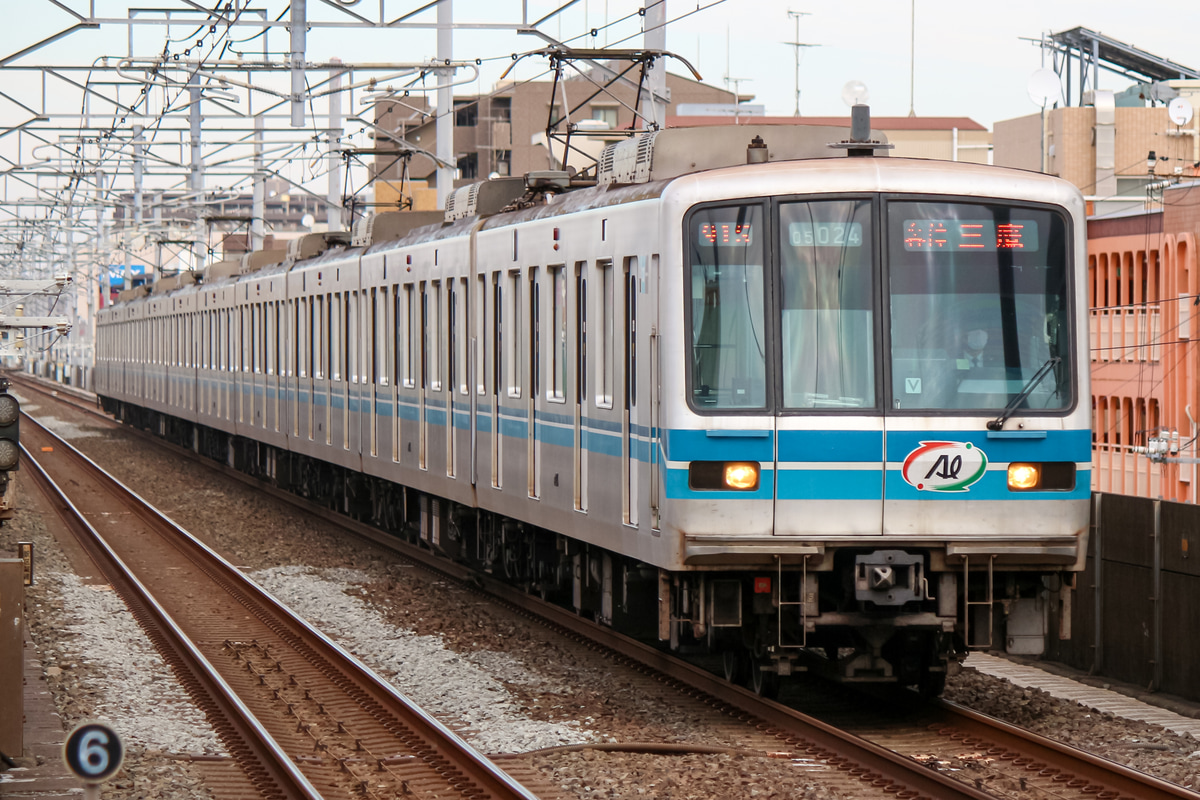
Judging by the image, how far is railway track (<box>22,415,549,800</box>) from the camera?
837 centimetres

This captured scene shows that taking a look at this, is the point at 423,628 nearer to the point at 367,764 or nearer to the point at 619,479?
the point at 619,479

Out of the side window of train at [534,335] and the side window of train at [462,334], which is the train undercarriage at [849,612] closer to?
the side window of train at [534,335]

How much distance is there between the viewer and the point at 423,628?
1312 centimetres

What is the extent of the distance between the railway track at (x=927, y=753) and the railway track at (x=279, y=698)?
156cm

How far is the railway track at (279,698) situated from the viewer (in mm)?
8367

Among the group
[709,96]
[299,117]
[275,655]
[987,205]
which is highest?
[709,96]

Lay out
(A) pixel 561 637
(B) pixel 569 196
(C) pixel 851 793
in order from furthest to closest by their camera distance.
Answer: (A) pixel 561 637 → (B) pixel 569 196 → (C) pixel 851 793

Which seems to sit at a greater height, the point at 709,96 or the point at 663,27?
the point at 709,96

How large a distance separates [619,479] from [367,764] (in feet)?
7.39

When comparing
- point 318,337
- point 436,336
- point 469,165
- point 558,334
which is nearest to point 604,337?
point 558,334

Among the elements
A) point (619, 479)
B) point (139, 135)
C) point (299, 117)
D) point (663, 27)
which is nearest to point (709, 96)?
point (139, 135)

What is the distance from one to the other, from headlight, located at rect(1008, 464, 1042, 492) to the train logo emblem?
0.48 ft

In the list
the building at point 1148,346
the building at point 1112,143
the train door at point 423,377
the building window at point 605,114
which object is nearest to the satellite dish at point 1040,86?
the building at point 1148,346

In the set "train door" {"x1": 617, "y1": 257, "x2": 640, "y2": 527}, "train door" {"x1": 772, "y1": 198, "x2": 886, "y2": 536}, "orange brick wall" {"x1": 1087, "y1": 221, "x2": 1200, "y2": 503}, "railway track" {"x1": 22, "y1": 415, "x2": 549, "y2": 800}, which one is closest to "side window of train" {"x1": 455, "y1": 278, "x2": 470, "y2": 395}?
"railway track" {"x1": 22, "y1": 415, "x2": 549, "y2": 800}
